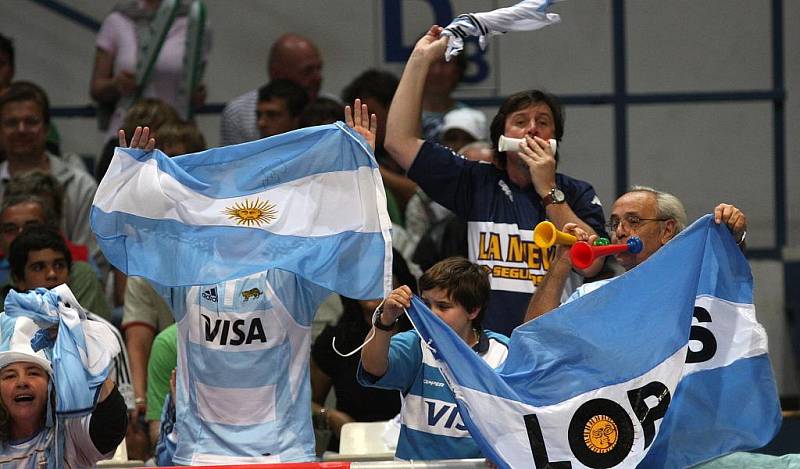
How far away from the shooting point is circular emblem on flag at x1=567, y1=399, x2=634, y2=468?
5.41m

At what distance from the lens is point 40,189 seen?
26.3ft

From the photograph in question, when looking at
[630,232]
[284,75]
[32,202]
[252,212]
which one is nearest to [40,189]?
[32,202]

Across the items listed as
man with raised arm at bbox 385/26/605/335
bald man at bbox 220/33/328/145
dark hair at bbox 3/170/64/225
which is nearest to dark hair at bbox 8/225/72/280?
dark hair at bbox 3/170/64/225

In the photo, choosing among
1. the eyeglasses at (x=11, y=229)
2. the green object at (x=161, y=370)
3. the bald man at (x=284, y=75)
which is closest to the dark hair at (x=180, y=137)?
the eyeglasses at (x=11, y=229)

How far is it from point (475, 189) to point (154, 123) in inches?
79.7

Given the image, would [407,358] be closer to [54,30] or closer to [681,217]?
[681,217]

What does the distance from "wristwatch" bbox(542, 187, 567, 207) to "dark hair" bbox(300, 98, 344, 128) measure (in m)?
1.89

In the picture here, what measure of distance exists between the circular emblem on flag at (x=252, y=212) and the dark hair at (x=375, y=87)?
2.68 m

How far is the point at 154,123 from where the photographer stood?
785 centimetres

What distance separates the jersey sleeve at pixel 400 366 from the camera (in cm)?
574

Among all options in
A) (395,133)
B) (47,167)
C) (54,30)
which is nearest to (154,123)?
(47,167)

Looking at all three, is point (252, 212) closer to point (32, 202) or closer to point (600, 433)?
point (600, 433)

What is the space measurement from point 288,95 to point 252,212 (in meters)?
2.50

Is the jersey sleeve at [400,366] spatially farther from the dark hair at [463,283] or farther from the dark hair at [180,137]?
the dark hair at [180,137]
